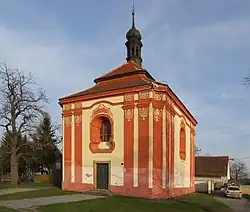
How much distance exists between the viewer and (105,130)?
26516 millimetres

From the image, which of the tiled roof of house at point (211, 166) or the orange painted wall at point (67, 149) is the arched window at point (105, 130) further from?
the tiled roof of house at point (211, 166)

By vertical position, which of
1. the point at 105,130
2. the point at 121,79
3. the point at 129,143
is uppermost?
the point at 121,79

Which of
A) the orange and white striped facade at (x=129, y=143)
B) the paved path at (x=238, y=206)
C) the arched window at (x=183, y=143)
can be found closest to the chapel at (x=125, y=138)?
the orange and white striped facade at (x=129, y=143)

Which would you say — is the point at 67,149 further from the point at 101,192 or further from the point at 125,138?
the point at 125,138

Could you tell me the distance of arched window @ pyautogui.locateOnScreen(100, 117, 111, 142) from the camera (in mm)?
26180

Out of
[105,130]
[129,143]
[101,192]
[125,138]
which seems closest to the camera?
[129,143]

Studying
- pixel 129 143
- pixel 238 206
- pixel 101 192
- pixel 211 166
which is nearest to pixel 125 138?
pixel 129 143

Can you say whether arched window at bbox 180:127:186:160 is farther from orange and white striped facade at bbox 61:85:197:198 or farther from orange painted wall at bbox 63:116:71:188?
orange painted wall at bbox 63:116:71:188

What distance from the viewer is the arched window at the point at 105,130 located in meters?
26.2

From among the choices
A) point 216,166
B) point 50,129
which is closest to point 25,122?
point 50,129

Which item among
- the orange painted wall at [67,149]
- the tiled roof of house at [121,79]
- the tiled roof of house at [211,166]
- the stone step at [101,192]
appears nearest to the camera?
the stone step at [101,192]

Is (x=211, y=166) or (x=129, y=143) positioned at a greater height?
(x=129, y=143)

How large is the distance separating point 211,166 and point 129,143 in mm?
33253

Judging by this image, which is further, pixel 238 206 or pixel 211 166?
pixel 211 166
